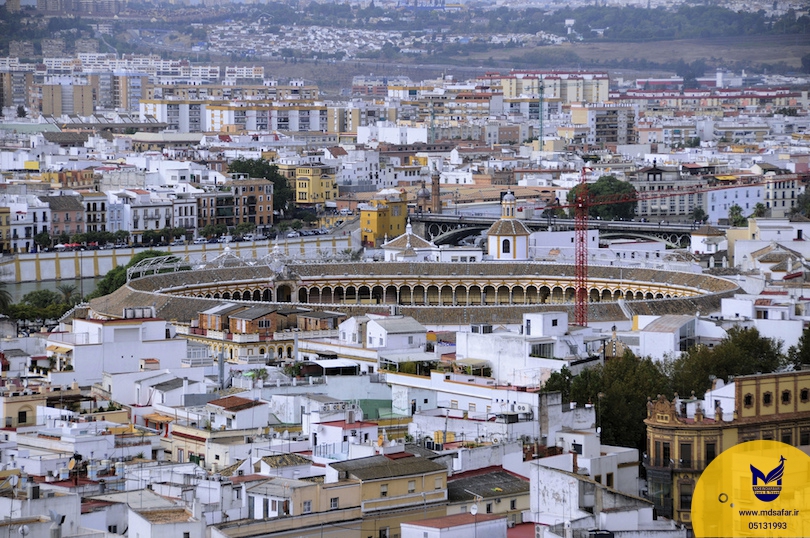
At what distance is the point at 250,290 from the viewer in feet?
153

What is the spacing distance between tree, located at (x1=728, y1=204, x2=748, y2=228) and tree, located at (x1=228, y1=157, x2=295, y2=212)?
14796 millimetres

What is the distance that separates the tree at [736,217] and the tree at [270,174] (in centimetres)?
1480

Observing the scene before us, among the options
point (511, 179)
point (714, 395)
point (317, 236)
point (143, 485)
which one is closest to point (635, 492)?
point (714, 395)

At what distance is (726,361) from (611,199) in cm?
4565

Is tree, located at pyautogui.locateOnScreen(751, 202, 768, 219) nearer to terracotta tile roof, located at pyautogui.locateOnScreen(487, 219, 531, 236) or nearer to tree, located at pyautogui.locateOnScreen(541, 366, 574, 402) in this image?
terracotta tile roof, located at pyautogui.locateOnScreen(487, 219, 531, 236)

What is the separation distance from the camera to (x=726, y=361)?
28.8 metres

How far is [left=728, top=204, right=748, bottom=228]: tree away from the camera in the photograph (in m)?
66.4

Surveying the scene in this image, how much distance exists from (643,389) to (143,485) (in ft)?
24.1

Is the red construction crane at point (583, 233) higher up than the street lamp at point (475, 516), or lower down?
lower down

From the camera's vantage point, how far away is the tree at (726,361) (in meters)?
27.8

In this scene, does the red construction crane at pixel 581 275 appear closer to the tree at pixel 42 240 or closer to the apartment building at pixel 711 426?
the apartment building at pixel 711 426

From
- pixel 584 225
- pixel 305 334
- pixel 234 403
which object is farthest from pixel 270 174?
pixel 234 403

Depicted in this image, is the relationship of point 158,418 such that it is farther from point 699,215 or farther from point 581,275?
point 699,215

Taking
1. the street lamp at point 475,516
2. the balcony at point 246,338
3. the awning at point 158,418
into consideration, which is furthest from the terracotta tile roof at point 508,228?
the street lamp at point 475,516
